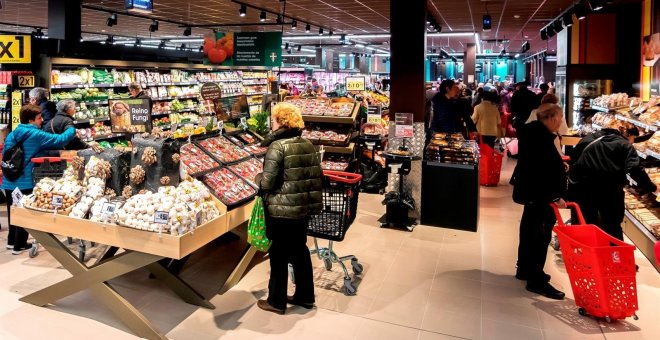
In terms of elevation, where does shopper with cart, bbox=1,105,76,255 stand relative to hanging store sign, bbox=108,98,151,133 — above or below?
below

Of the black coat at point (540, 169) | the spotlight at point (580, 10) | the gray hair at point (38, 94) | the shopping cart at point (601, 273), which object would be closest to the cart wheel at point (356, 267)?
the black coat at point (540, 169)

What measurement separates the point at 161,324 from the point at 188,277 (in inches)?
35.8

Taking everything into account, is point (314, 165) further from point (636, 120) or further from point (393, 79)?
point (636, 120)

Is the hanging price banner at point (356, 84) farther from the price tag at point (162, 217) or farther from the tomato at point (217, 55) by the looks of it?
the price tag at point (162, 217)

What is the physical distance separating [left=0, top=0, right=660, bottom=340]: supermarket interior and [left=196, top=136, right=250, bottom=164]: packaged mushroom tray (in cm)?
2

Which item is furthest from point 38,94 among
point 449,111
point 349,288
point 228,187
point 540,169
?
point 540,169

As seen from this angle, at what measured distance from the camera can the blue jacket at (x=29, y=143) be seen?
16.2 ft

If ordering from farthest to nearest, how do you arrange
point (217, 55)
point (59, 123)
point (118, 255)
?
1. point (217, 55)
2. point (59, 123)
3. point (118, 255)

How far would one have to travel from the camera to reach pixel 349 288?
4207mm

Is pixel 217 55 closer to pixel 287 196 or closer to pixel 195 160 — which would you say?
pixel 195 160

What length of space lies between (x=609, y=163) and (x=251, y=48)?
31.4 ft

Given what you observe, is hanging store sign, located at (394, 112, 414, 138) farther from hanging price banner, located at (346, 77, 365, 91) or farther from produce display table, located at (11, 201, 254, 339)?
hanging price banner, located at (346, 77, 365, 91)

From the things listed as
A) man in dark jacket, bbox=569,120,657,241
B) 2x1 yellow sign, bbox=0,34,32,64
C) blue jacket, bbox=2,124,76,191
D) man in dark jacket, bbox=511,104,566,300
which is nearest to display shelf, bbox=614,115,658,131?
man in dark jacket, bbox=569,120,657,241

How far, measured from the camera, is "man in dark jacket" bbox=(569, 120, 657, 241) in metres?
4.35
